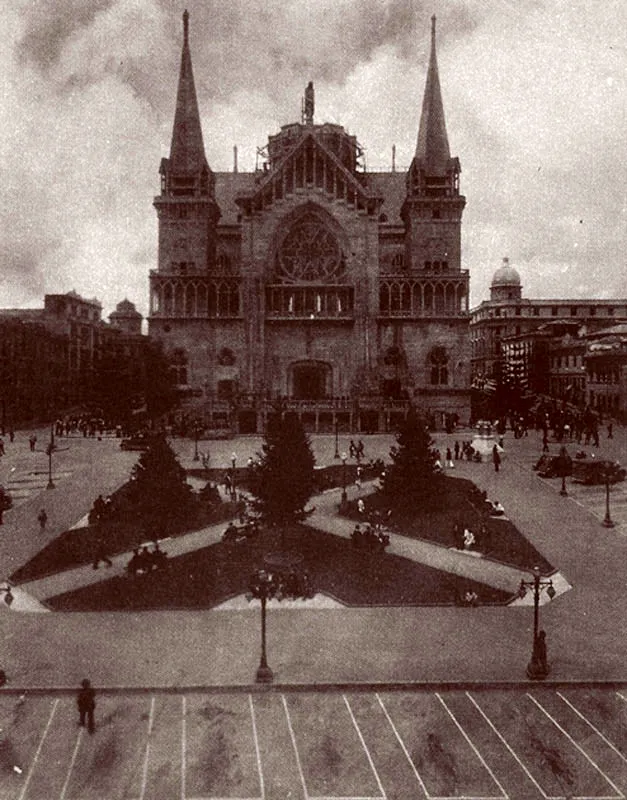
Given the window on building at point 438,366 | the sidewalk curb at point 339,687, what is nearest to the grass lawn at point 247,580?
the sidewalk curb at point 339,687

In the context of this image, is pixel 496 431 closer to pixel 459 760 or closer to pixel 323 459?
pixel 323 459

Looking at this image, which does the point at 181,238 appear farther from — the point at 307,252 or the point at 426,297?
the point at 426,297

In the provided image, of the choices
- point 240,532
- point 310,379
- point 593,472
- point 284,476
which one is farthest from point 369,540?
point 310,379

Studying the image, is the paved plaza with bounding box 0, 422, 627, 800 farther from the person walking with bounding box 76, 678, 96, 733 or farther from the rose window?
the rose window

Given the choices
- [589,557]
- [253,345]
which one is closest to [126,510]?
[589,557]

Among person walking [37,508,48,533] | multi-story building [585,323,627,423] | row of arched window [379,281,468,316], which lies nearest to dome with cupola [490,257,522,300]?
multi-story building [585,323,627,423]

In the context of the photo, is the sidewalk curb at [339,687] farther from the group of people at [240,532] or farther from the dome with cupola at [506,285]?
the dome with cupola at [506,285]
